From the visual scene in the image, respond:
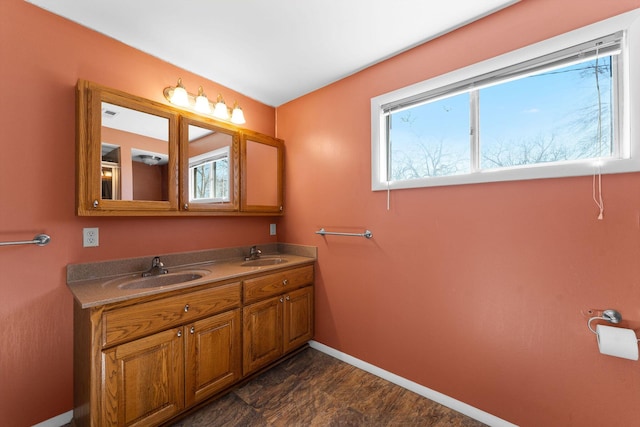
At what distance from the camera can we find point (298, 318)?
91.8 inches

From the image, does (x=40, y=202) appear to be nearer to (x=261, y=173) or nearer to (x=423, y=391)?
(x=261, y=173)

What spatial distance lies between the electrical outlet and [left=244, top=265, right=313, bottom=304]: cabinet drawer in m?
0.98

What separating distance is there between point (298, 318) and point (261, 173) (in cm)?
136

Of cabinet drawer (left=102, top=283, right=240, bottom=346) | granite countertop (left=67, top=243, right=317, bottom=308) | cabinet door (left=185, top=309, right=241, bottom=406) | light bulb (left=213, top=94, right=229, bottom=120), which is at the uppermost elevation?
light bulb (left=213, top=94, right=229, bottom=120)

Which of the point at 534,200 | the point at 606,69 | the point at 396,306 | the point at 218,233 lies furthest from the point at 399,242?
the point at 218,233

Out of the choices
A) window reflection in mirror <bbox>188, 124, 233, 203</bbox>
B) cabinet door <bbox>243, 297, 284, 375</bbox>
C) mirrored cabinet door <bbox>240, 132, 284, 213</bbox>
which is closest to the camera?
cabinet door <bbox>243, 297, 284, 375</bbox>

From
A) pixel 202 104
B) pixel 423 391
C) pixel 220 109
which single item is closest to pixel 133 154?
pixel 202 104

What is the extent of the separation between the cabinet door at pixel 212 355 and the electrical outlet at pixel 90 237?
824 millimetres

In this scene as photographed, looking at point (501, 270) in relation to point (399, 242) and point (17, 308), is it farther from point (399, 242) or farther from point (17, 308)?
point (17, 308)

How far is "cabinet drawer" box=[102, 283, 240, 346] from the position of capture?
4.36 ft

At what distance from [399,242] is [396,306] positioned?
18.9 inches

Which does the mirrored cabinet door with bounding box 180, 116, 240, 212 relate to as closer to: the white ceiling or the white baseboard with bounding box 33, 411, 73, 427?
the white ceiling

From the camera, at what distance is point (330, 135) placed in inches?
93.6

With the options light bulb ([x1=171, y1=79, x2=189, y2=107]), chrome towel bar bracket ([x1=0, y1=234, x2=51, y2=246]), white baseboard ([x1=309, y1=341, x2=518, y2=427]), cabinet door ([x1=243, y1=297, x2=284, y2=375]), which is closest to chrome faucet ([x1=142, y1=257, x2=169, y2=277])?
chrome towel bar bracket ([x1=0, y1=234, x2=51, y2=246])
